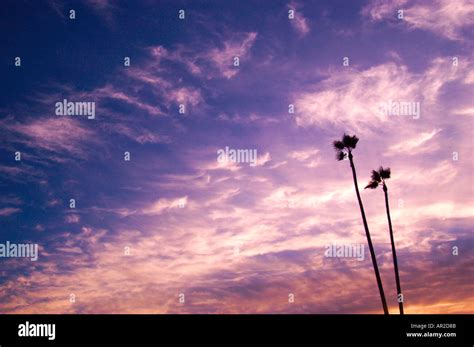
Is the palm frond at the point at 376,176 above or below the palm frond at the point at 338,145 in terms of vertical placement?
below

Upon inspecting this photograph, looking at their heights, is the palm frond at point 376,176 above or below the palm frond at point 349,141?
below

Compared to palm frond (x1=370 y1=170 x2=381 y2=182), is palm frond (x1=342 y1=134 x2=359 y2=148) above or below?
above

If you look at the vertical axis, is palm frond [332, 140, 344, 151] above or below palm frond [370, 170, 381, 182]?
above
